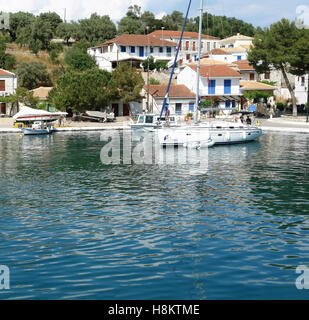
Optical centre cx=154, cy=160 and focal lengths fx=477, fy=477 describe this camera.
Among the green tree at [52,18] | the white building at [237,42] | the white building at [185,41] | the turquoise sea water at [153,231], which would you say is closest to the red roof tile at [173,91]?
the white building at [185,41]

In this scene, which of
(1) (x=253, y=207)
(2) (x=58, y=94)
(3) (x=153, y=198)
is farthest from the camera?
(2) (x=58, y=94)

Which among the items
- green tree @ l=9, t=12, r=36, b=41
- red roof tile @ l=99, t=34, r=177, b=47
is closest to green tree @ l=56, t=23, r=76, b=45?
green tree @ l=9, t=12, r=36, b=41

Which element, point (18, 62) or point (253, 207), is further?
point (18, 62)

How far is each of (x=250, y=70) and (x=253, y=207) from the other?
78.7m

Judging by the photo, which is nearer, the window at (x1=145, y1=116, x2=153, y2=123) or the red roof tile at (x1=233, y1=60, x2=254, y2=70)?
the window at (x1=145, y1=116, x2=153, y2=123)

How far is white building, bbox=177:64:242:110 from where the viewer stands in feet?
277

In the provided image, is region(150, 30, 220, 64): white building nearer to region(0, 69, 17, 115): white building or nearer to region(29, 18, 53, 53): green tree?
region(29, 18, 53, 53): green tree

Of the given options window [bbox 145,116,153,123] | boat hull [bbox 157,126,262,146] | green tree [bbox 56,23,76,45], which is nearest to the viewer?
boat hull [bbox 157,126,262,146]

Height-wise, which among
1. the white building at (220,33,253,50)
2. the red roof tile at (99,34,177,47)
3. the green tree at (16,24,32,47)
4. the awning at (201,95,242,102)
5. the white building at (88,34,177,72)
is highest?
the white building at (220,33,253,50)

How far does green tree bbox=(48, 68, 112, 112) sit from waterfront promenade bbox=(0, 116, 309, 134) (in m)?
2.99

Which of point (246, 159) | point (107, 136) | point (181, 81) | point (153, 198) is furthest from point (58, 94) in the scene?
point (153, 198)

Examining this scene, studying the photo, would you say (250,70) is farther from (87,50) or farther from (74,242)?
(74,242)

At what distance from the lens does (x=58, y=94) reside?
7231 centimetres

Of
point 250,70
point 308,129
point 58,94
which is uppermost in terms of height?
point 250,70
